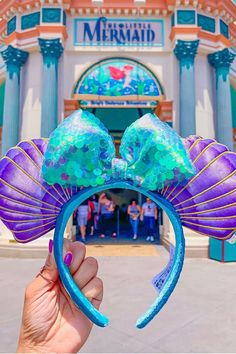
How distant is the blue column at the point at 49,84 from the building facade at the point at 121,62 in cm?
3

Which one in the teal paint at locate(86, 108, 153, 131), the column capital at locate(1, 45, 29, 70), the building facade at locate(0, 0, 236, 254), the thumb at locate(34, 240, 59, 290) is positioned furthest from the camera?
the teal paint at locate(86, 108, 153, 131)

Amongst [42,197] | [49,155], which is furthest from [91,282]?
[49,155]

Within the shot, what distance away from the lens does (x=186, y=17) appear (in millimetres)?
8547

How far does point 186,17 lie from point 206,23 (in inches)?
32.0

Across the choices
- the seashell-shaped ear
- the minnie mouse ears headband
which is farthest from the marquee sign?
the seashell-shaped ear

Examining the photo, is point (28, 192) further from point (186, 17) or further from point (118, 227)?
point (186, 17)

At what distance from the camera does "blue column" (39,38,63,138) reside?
8.23 meters

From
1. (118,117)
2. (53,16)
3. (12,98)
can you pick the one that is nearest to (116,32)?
(53,16)

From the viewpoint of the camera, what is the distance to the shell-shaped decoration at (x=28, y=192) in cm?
165

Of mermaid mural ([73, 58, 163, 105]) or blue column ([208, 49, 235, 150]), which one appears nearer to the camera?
mermaid mural ([73, 58, 163, 105])

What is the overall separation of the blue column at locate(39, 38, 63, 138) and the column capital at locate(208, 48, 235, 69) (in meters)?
4.82

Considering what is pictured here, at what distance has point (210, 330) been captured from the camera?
3471 millimetres

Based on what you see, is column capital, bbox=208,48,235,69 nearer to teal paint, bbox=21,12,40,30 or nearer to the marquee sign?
the marquee sign

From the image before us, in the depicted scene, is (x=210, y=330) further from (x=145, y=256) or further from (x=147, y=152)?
(x=145, y=256)
